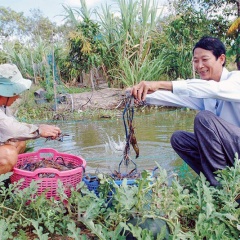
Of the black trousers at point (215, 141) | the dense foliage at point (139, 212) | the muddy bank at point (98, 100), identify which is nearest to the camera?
the dense foliage at point (139, 212)

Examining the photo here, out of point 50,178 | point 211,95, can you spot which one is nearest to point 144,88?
point 211,95

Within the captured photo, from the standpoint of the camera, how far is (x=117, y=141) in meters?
5.25

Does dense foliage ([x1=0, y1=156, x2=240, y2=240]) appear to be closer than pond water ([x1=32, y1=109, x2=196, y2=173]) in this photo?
Yes

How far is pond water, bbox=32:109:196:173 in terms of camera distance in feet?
12.8

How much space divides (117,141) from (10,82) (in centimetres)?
286

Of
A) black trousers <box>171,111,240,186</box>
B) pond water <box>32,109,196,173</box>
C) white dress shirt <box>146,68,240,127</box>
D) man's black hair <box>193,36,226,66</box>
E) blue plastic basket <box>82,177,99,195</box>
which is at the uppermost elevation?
man's black hair <box>193,36,226,66</box>

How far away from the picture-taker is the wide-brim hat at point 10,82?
100 inches

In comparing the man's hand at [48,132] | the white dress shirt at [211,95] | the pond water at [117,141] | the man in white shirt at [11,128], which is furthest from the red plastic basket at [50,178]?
the pond water at [117,141]

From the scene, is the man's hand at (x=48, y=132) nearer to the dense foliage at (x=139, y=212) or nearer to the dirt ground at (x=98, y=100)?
the dense foliage at (x=139, y=212)

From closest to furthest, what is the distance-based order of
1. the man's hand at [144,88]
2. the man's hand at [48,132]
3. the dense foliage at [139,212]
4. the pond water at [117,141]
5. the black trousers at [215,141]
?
the dense foliage at [139,212]
the man's hand at [144,88]
the black trousers at [215,141]
the man's hand at [48,132]
the pond water at [117,141]

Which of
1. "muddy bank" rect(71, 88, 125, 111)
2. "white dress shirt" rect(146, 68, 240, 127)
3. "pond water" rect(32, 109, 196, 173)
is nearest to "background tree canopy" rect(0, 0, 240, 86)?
"muddy bank" rect(71, 88, 125, 111)

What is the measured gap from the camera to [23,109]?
8484mm

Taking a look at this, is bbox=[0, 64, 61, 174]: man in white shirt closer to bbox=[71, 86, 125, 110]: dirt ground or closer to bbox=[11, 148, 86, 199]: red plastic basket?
bbox=[11, 148, 86, 199]: red plastic basket

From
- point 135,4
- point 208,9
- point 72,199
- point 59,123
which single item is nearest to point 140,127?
point 59,123
